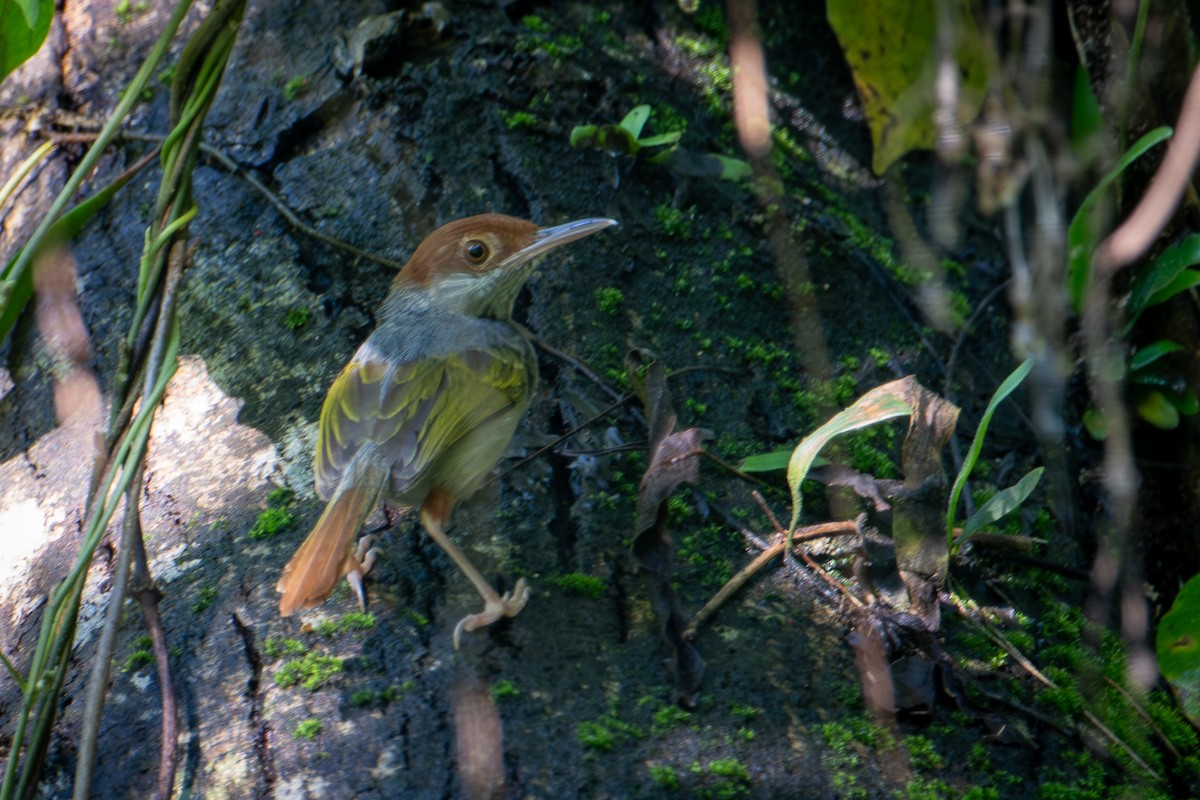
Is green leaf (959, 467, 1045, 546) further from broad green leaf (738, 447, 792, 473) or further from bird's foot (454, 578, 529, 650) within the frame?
bird's foot (454, 578, 529, 650)

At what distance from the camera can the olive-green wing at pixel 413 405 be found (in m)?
3.21

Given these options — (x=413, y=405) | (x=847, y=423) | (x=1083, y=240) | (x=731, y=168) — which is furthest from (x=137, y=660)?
(x=1083, y=240)

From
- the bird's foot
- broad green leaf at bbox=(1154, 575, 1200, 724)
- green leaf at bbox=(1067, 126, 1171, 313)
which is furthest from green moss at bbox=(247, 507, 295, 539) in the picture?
green leaf at bbox=(1067, 126, 1171, 313)

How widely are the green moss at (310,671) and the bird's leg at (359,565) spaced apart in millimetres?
190

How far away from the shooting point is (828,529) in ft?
10.2

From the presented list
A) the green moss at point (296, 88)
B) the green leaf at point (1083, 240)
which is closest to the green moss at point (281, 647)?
the green moss at point (296, 88)

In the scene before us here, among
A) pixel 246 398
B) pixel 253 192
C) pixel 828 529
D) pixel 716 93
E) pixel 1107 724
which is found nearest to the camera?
pixel 1107 724

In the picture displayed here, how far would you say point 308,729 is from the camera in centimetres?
257

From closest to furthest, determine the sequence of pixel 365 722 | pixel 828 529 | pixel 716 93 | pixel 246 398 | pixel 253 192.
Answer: pixel 365 722 < pixel 828 529 < pixel 246 398 < pixel 253 192 < pixel 716 93

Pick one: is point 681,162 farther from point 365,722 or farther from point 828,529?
point 365,722

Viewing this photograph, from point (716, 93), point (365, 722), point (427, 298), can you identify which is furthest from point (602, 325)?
point (365, 722)

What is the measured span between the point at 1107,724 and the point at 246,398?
8.23ft

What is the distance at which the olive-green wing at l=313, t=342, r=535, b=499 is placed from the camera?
3.21 m

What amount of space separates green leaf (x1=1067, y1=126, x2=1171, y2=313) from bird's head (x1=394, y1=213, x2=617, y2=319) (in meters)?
1.60
